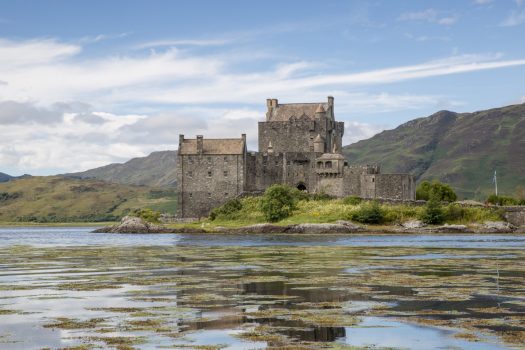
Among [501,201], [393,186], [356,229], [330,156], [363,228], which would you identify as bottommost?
[356,229]

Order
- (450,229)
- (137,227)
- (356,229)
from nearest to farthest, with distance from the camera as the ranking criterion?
(450,229)
(356,229)
(137,227)

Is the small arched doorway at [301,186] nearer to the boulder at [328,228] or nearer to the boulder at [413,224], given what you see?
the boulder at [328,228]

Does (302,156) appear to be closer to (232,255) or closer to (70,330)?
(232,255)

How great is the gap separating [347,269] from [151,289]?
41.0ft

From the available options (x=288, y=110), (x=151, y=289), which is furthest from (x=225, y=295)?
(x=288, y=110)

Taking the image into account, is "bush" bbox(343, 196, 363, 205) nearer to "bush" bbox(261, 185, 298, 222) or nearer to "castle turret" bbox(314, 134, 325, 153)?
"bush" bbox(261, 185, 298, 222)

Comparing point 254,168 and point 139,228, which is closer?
point 139,228

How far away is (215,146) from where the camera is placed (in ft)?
376

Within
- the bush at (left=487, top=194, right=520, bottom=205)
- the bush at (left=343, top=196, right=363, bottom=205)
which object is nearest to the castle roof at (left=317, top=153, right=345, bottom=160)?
the bush at (left=343, top=196, right=363, bottom=205)

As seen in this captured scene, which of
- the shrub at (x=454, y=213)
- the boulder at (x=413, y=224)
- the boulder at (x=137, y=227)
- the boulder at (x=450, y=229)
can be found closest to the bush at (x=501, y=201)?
the shrub at (x=454, y=213)

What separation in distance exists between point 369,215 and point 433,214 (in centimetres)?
770

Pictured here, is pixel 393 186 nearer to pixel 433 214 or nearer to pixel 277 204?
pixel 433 214

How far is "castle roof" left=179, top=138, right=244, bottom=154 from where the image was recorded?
113 metres

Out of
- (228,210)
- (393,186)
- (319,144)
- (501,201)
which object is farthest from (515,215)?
(228,210)
